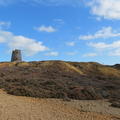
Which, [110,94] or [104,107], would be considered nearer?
[104,107]

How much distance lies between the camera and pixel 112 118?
1357 centimetres

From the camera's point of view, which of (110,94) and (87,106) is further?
(110,94)

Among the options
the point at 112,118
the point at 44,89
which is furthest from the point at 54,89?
the point at 112,118

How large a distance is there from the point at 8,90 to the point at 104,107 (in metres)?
7.84

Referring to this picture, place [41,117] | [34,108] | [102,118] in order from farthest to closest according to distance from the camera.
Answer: [34,108]
[102,118]
[41,117]

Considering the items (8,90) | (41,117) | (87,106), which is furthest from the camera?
(8,90)

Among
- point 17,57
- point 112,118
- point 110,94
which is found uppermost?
point 17,57

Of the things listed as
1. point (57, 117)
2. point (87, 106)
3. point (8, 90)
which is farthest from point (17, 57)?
point (57, 117)

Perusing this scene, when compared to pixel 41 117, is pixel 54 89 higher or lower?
higher

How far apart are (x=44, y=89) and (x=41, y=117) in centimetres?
947

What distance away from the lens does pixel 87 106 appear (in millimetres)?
16969

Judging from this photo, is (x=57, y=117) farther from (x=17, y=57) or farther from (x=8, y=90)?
(x=17, y=57)

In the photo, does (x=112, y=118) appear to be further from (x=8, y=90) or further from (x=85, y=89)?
(x=8, y=90)

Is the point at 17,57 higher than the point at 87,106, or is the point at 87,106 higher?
the point at 17,57
